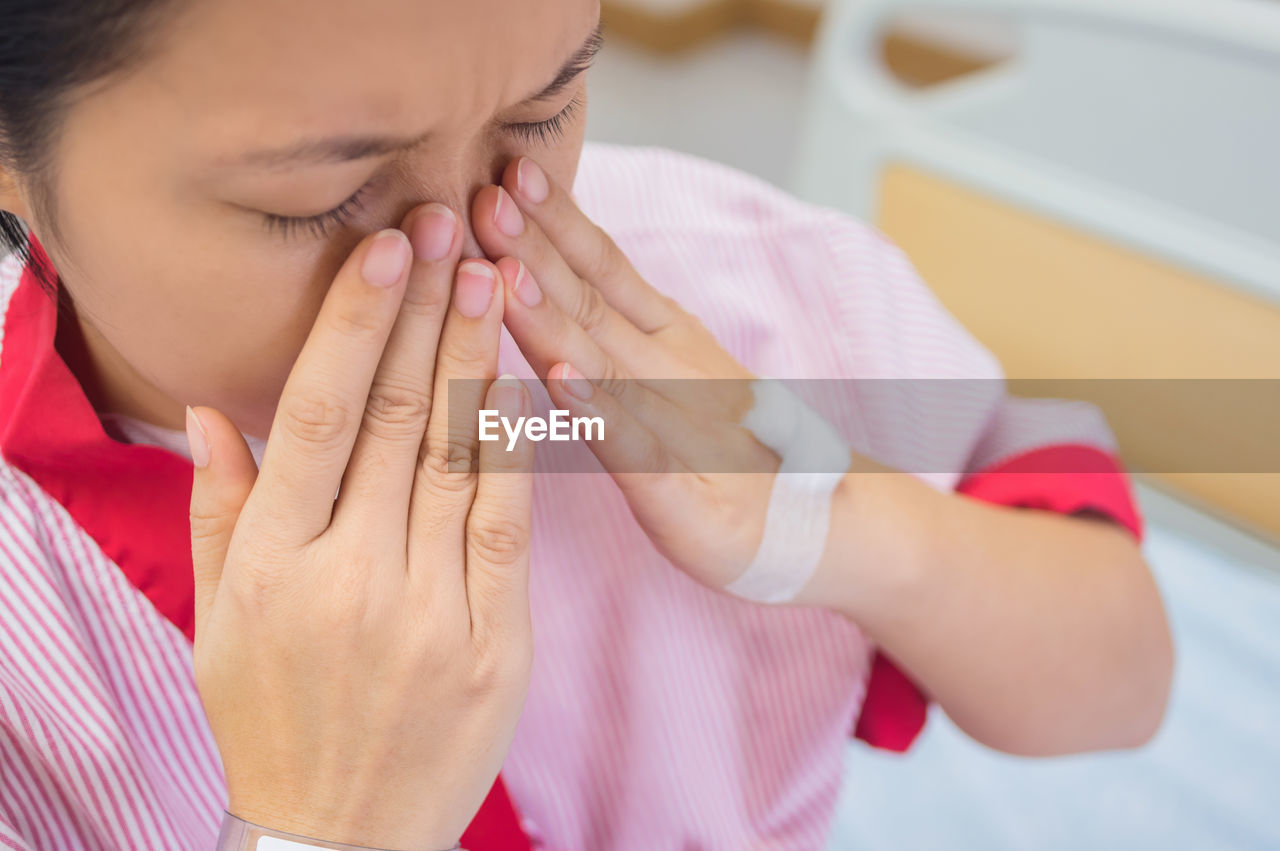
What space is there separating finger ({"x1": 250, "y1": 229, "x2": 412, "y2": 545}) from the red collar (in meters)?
0.12

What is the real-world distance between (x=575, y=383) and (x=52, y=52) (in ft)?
0.94

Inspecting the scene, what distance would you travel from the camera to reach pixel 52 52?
430 mm

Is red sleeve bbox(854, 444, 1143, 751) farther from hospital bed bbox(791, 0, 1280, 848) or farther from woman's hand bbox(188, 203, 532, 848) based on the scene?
woman's hand bbox(188, 203, 532, 848)

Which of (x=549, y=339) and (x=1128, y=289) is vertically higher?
(x=549, y=339)

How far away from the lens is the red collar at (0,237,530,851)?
1.90 feet

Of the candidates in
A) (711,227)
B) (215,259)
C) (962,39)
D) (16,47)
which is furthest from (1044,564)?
(962,39)

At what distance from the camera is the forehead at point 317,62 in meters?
0.41

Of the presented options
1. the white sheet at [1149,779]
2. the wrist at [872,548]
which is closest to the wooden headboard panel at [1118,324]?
the white sheet at [1149,779]

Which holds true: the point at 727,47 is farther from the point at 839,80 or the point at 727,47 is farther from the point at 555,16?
the point at 555,16

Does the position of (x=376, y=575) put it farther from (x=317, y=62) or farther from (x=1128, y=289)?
(x=1128, y=289)

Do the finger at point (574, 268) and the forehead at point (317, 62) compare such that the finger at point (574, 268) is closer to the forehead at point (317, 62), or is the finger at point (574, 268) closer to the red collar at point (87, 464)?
the forehead at point (317, 62)

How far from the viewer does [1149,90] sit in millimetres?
1270

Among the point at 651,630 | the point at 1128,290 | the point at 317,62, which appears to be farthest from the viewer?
the point at 1128,290

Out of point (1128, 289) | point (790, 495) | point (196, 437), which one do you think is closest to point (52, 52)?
point (196, 437)
